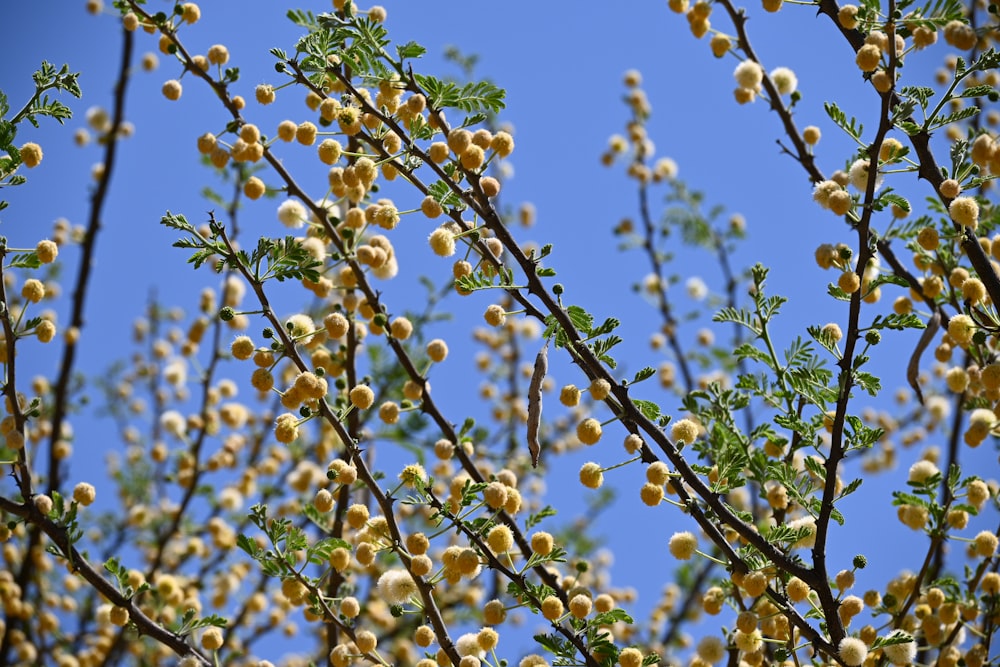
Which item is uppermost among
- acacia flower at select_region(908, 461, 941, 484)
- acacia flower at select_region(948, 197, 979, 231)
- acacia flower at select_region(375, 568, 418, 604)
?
acacia flower at select_region(948, 197, 979, 231)

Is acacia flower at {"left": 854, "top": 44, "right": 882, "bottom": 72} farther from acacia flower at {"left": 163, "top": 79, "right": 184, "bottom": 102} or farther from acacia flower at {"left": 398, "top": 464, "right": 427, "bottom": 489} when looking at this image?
acacia flower at {"left": 163, "top": 79, "right": 184, "bottom": 102}

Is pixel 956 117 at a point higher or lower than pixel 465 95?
lower

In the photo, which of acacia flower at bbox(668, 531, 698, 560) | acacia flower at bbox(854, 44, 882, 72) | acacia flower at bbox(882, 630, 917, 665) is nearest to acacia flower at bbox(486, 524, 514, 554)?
acacia flower at bbox(668, 531, 698, 560)

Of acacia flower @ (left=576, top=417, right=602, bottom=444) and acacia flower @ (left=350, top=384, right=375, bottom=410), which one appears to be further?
acacia flower @ (left=350, top=384, right=375, bottom=410)

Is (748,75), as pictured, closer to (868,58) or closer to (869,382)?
(868,58)

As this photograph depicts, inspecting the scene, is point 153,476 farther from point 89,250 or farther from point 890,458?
point 890,458

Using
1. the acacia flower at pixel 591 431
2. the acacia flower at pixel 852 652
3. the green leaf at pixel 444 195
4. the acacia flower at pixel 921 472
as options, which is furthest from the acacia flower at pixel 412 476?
the acacia flower at pixel 921 472

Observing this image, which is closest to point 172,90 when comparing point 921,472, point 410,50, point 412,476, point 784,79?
point 410,50

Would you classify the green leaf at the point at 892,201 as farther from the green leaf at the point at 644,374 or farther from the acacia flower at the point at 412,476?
the acacia flower at the point at 412,476

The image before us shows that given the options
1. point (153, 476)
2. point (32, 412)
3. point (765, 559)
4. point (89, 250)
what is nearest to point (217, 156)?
point (32, 412)

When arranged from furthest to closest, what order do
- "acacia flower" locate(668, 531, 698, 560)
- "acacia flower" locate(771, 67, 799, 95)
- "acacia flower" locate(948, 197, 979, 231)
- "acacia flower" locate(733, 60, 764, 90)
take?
1. "acacia flower" locate(771, 67, 799, 95)
2. "acacia flower" locate(733, 60, 764, 90)
3. "acacia flower" locate(668, 531, 698, 560)
4. "acacia flower" locate(948, 197, 979, 231)

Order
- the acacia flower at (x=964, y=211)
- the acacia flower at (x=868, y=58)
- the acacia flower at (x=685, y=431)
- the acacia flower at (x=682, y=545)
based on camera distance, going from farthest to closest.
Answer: the acacia flower at (x=682, y=545), the acacia flower at (x=685, y=431), the acacia flower at (x=964, y=211), the acacia flower at (x=868, y=58)

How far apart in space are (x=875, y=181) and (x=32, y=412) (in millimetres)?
2559

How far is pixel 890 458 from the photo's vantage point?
632cm
